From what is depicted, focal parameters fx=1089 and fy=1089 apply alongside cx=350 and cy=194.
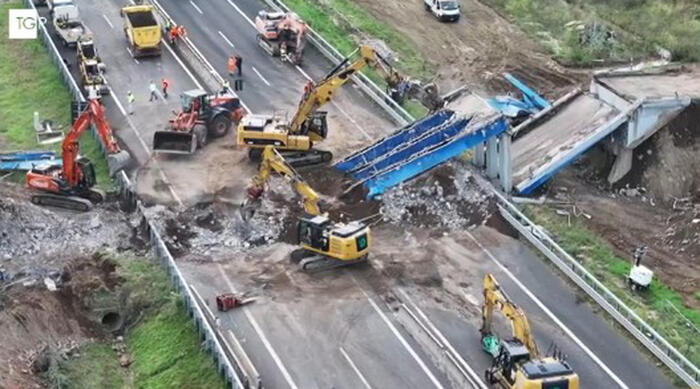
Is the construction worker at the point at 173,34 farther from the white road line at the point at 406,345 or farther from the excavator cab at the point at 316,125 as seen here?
the white road line at the point at 406,345

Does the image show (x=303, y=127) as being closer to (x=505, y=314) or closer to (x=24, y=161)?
(x=24, y=161)

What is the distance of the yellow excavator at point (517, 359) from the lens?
32.9 metres

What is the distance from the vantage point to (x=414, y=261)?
43.4m

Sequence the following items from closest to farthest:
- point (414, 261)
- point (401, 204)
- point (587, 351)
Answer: point (587, 351) < point (414, 261) < point (401, 204)

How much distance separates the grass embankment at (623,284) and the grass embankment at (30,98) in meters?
20.4

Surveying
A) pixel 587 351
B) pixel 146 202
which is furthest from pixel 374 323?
pixel 146 202

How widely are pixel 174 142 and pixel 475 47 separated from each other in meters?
23.0

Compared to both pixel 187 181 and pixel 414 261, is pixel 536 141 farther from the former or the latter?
pixel 187 181

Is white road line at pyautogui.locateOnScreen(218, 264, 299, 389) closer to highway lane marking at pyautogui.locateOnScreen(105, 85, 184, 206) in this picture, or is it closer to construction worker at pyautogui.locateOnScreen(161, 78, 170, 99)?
highway lane marking at pyautogui.locateOnScreen(105, 85, 184, 206)

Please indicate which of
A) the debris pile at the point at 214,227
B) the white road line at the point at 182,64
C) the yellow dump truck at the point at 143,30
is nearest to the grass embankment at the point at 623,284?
the debris pile at the point at 214,227

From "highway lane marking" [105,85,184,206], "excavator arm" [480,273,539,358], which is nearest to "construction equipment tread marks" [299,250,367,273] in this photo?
"excavator arm" [480,273,539,358]

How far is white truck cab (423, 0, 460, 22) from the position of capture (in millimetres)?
70125

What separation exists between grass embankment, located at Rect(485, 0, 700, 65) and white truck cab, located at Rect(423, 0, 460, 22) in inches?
152

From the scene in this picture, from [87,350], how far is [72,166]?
1121 centimetres
